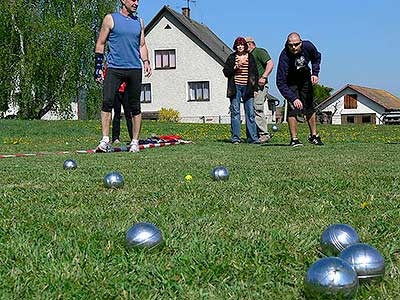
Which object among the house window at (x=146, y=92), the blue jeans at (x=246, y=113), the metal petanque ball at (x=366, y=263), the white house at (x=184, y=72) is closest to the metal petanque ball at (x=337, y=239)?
the metal petanque ball at (x=366, y=263)

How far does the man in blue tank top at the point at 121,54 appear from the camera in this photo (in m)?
8.74

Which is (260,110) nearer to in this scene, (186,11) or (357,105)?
(186,11)

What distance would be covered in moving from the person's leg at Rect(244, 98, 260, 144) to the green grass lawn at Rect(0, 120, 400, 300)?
20.5ft

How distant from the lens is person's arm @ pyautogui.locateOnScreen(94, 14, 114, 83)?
870cm

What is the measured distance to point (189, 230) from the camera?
9.91 feet

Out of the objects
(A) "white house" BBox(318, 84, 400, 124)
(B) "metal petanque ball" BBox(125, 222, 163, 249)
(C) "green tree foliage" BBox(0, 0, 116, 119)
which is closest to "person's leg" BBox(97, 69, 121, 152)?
(B) "metal petanque ball" BBox(125, 222, 163, 249)

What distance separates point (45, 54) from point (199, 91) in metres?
16.9

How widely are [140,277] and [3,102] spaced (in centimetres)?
3398

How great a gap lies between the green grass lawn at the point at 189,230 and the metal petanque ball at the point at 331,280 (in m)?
0.13

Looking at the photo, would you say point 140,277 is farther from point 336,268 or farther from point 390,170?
point 390,170

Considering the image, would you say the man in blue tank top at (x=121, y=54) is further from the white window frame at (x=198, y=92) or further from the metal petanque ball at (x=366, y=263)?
the white window frame at (x=198, y=92)

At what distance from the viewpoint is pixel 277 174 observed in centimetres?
534

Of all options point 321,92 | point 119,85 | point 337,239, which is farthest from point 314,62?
point 321,92

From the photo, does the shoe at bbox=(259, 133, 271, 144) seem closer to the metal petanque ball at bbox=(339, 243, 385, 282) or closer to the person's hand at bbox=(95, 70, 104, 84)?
the person's hand at bbox=(95, 70, 104, 84)
